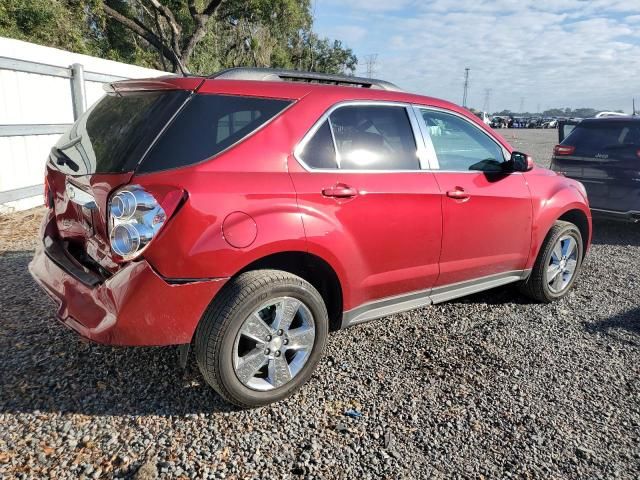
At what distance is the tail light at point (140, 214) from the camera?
228 centimetres

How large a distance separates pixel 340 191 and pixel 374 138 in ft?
1.77

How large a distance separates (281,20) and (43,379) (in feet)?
73.9

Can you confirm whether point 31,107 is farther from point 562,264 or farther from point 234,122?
point 562,264

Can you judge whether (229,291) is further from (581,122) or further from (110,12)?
(110,12)

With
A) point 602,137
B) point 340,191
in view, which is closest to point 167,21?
point 602,137

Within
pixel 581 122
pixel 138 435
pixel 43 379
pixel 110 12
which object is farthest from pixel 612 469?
pixel 110 12

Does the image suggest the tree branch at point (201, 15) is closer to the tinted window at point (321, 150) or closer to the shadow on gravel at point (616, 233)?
the shadow on gravel at point (616, 233)

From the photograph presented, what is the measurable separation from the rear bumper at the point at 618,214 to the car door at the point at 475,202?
3.45 meters

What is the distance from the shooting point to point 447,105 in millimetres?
3627

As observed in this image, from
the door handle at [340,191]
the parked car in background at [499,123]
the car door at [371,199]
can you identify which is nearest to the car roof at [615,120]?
the car door at [371,199]

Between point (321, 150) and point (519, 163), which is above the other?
point (321, 150)

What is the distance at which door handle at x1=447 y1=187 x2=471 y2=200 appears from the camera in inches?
133

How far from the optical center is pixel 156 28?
881 inches

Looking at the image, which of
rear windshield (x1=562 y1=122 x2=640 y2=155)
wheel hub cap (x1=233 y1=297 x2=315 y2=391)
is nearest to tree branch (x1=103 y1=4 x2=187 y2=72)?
rear windshield (x1=562 y1=122 x2=640 y2=155)
